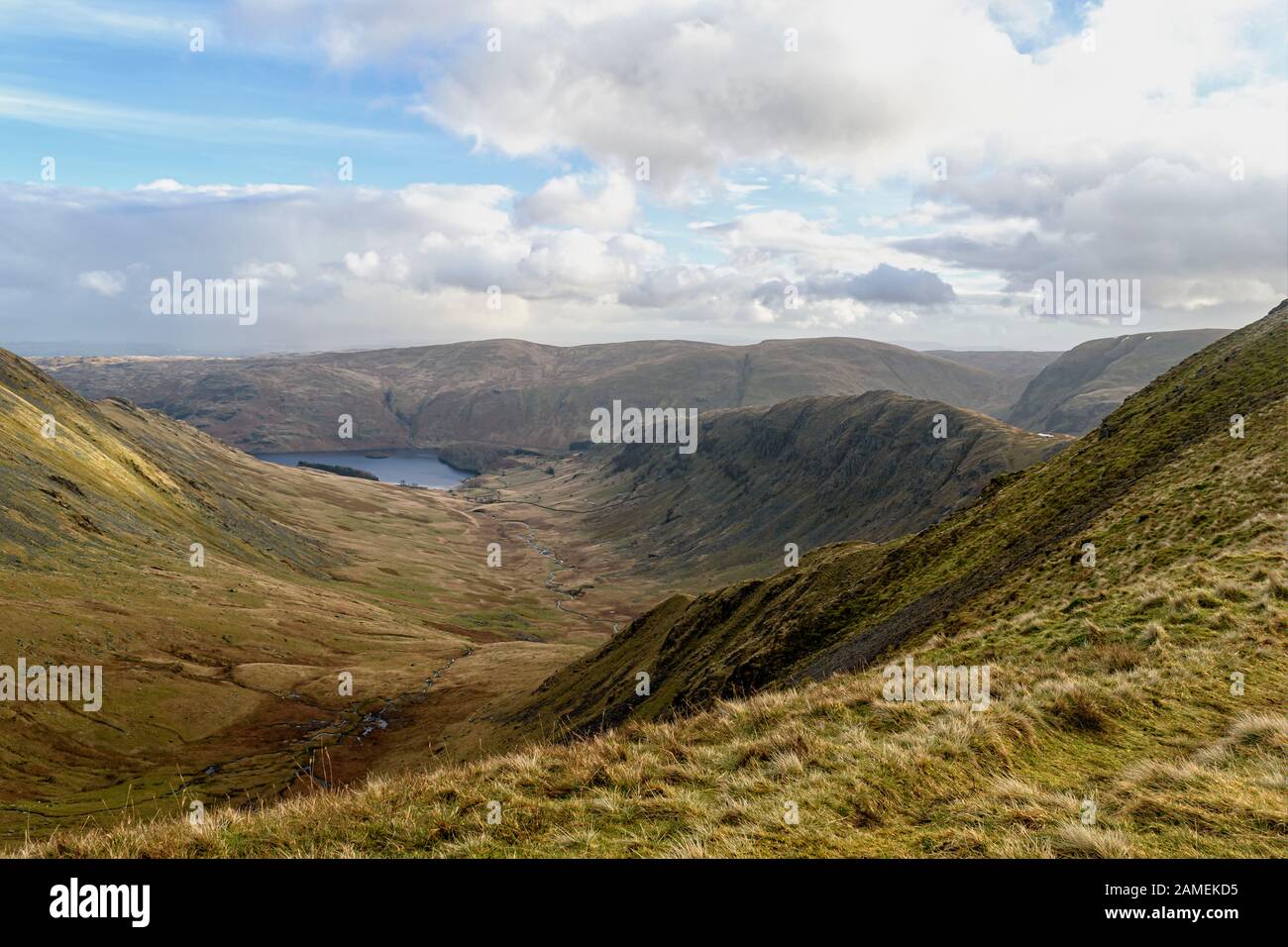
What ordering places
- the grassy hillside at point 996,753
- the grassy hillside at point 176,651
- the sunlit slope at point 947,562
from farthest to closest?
the grassy hillside at point 176,651, the sunlit slope at point 947,562, the grassy hillside at point 996,753

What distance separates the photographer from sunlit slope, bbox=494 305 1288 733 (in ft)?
94.9

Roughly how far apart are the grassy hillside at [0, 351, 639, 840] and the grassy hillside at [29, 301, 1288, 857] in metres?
23.6

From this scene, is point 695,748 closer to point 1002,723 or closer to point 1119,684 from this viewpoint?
Answer: point 1002,723

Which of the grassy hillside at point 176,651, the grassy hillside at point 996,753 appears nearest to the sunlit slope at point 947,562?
the grassy hillside at point 996,753

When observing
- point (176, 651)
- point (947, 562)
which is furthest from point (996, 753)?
point (176, 651)

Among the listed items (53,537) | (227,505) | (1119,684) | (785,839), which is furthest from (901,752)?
(227,505)

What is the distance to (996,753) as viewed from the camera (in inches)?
445

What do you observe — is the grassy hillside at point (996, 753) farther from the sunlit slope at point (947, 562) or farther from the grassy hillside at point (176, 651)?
the grassy hillside at point (176, 651)

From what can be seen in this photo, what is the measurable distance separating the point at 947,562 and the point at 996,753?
26.5 meters

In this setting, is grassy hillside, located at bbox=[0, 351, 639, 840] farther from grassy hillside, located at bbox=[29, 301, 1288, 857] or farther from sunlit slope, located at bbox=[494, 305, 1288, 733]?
grassy hillside, located at bbox=[29, 301, 1288, 857]

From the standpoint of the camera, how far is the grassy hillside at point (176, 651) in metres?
60.2

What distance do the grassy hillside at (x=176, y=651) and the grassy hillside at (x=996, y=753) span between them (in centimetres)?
2362

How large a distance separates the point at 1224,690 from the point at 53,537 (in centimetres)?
12368

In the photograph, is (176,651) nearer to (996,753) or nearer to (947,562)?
(947,562)
